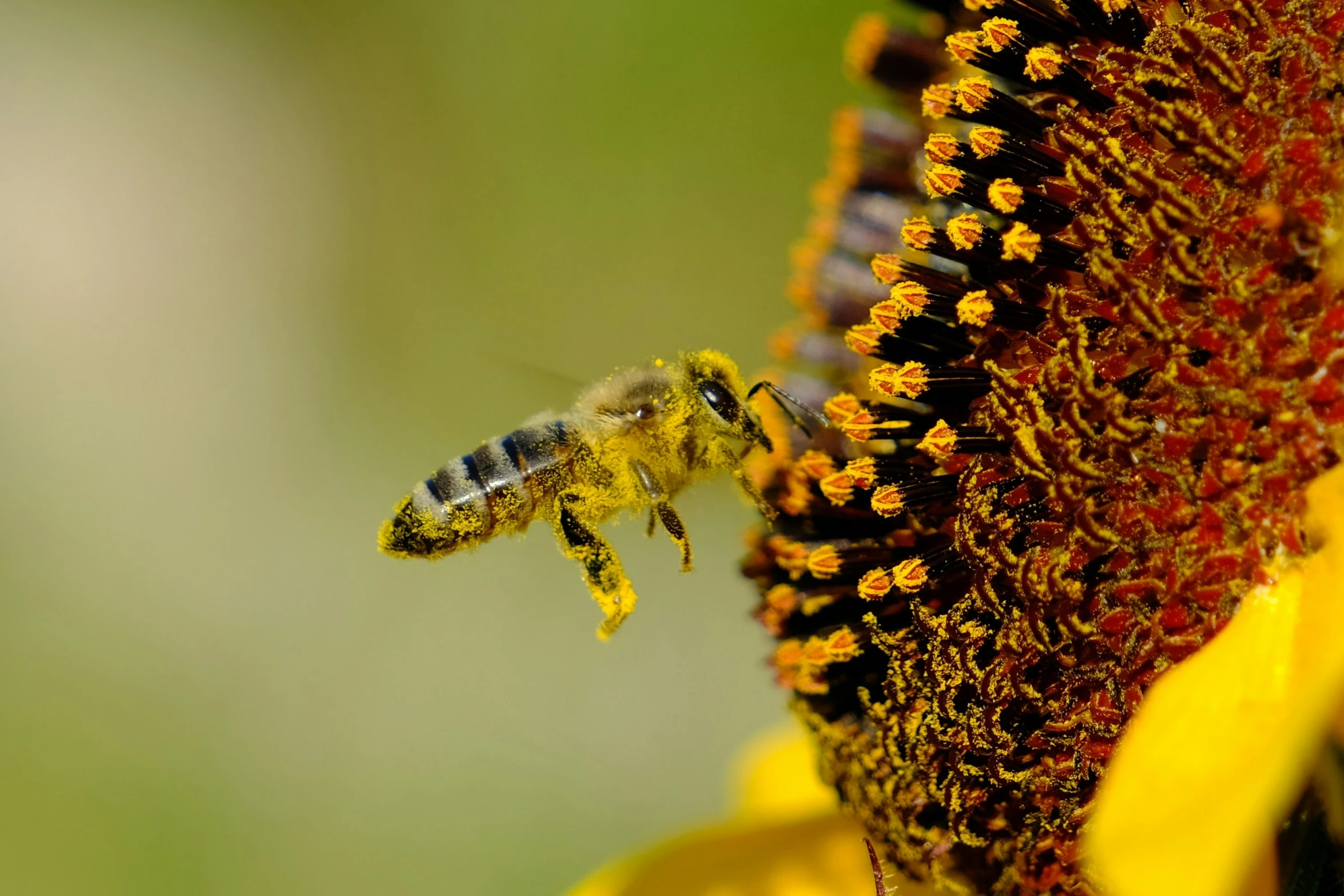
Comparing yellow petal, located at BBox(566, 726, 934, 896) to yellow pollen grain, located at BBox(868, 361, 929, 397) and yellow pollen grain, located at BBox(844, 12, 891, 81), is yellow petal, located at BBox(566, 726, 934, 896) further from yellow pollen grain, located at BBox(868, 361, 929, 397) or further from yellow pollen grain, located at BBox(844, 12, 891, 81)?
yellow pollen grain, located at BBox(844, 12, 891, 81)

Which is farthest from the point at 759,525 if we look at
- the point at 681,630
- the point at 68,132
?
the point at 68,132

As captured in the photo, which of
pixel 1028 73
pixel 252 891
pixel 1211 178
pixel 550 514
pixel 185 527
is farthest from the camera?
pixel 185 527

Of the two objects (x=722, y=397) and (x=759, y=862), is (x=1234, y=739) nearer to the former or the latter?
(x=722, y=397)

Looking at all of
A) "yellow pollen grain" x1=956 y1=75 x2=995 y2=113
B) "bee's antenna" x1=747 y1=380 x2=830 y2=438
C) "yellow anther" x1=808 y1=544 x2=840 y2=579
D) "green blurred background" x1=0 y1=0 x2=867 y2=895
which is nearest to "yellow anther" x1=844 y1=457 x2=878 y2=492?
"yellow anther" x1=808 y1=544 x2=840 y2=579

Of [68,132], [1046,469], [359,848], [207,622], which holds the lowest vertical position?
[1046,469]

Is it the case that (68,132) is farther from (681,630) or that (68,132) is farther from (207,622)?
(681,630)

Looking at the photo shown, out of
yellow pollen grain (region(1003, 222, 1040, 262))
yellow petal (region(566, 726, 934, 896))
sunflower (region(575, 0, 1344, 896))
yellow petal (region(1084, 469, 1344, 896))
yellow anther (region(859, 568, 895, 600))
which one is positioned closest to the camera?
yellow petal (region(1084, 469, 1344, 896))
